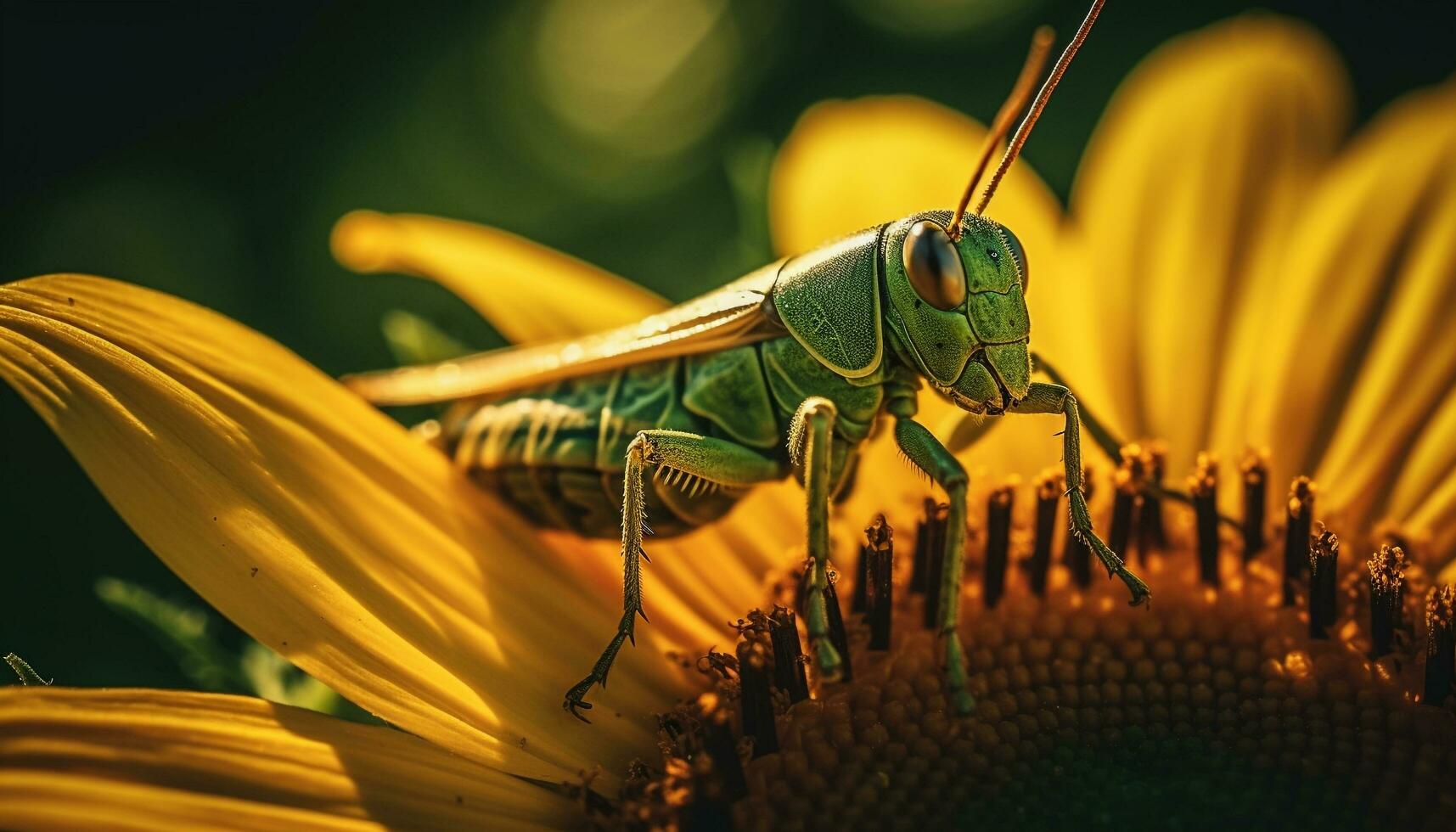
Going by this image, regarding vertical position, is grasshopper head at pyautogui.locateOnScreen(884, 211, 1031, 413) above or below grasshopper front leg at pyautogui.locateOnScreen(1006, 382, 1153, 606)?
above

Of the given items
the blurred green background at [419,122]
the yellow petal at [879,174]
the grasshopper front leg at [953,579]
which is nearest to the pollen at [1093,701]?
Result: the grasshopper front leg at [953,579]

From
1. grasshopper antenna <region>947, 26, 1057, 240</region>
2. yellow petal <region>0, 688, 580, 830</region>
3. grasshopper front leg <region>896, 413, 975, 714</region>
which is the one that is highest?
grasshopper antenna <region>947, 26, 1057, 240</region>

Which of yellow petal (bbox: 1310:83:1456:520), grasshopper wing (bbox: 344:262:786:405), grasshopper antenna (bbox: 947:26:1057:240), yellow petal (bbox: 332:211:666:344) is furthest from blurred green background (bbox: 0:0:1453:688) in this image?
grasshopper antenna (bbox: 947:26:1057:240)

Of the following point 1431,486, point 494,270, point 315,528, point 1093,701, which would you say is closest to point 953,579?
point 1093,701

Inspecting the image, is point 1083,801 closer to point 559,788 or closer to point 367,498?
point 559,788

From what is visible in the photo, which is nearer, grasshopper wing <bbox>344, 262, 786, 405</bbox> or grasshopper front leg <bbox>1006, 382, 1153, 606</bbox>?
grasshopper front leg <bbox>1006, 382, 1153, 606</bbox>

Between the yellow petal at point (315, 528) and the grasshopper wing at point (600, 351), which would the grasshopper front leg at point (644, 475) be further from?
the grasshopper wing at point (600, 351)

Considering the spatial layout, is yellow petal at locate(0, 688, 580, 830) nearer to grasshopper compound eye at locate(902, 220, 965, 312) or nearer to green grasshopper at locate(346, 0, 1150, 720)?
green grasshopper at locate(346, 0, 1150, 720)

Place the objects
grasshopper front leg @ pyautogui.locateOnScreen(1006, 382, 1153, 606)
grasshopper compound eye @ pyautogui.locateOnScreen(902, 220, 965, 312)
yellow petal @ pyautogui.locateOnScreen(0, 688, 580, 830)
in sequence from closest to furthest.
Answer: yellow petal @ pyautogui.locateOnScreen(0, 688, 580, 830) → grasshopper compound eye @ pyautogui.locateOnScreen(902, 220, 965, 312) → grasshopper front leg @ pyautogui.locateOnScreen(1006, 382, 1153, 606)
